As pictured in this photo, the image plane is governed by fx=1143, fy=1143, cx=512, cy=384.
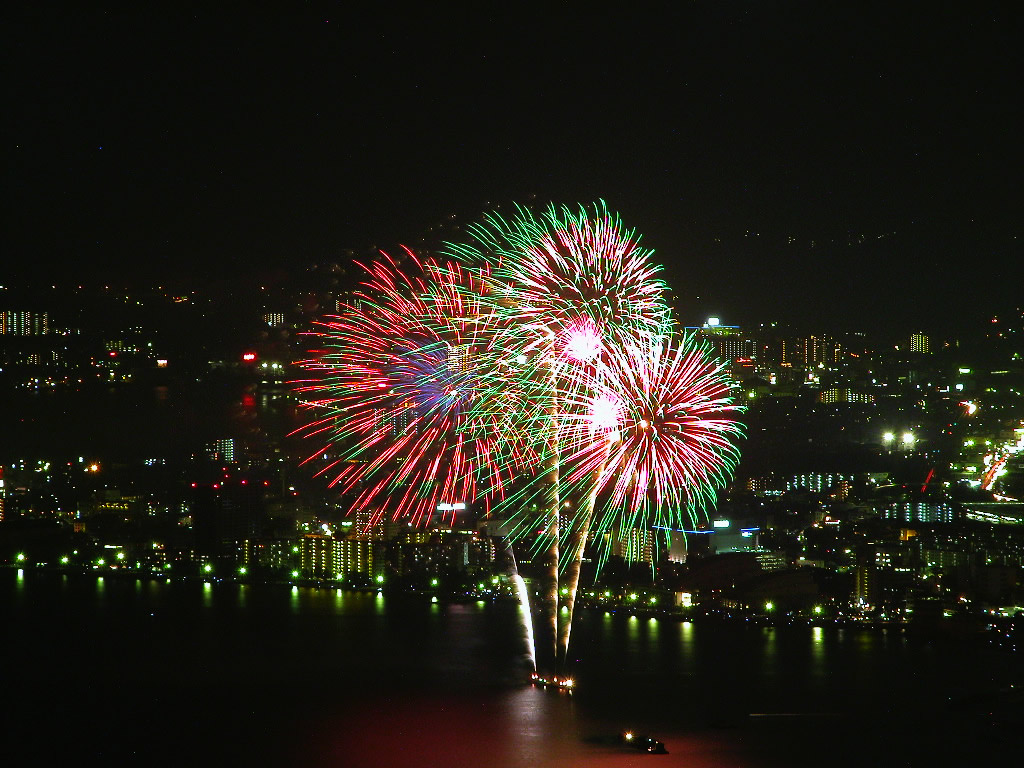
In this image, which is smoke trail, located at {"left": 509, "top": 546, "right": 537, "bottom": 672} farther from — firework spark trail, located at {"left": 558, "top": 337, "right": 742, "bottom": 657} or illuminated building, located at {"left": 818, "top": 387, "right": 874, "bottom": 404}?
illuminated building, located at {"left": 818, "top": 387, "right": 874, "bottom": 404}

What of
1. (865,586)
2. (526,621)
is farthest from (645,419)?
(865,586)

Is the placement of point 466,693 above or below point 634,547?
below

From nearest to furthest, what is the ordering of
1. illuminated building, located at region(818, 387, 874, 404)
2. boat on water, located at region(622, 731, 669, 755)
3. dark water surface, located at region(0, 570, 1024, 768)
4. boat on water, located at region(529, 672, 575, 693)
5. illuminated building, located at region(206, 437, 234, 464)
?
boat on water, located at region(622, 731, 669, 755) → dark water surface, located at region(0, 570, 1024, 768) → boat on water, located at region(529, 672, 575, 693) → illuminated building, located at region(206, 437, 234, 464) → illuminated building, located at region(818, 387, 874, 404)

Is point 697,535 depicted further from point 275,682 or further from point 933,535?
point 275,682

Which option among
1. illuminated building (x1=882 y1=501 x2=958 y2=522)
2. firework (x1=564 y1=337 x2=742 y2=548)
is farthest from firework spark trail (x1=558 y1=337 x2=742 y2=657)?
illuminated building (x1=882 y1=501 x2=958 y2=522)

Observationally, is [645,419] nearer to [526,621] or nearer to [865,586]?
[526,621]

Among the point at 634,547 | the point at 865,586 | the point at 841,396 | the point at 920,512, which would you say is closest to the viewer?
the point at 865,586

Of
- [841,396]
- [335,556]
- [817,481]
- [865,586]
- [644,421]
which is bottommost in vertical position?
[865,586]

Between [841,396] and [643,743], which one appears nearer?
[643,743]
